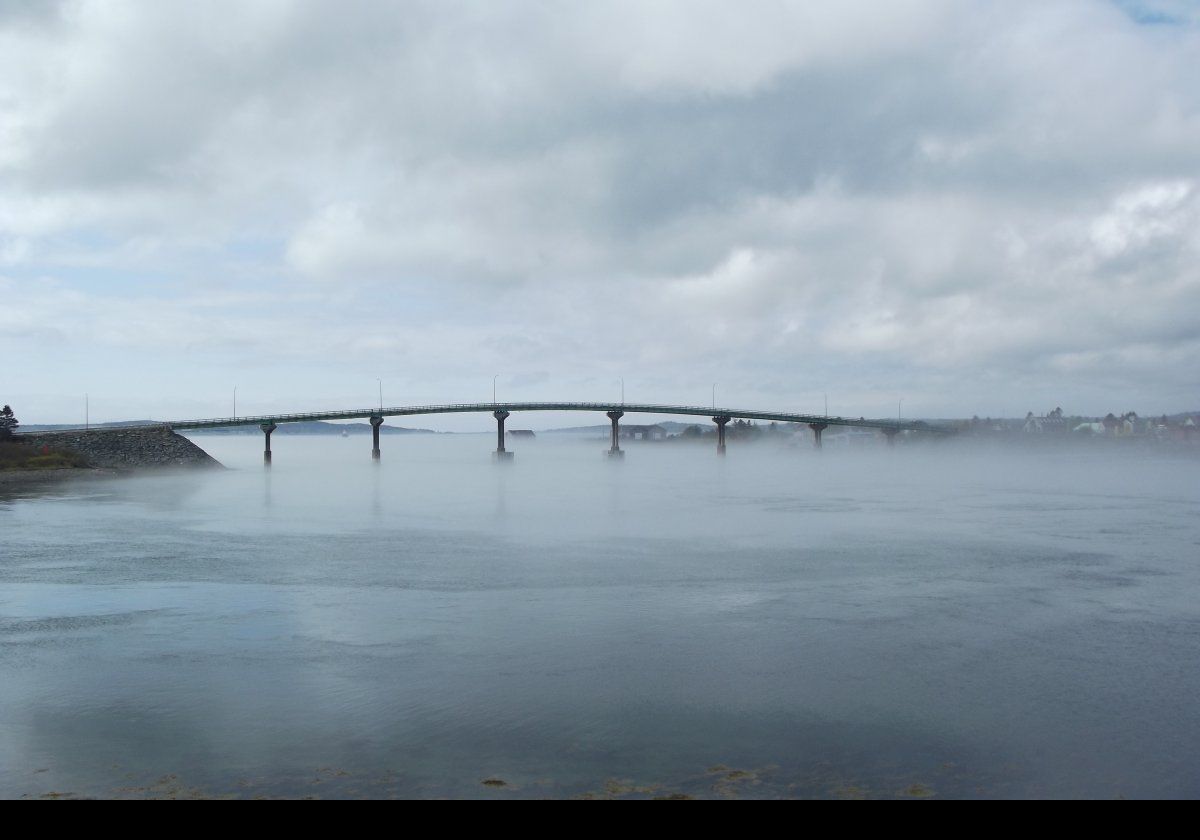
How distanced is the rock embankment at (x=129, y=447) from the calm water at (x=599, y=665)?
236 ft

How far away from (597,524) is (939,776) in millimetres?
39232

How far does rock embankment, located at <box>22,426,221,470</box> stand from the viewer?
Answer: 10656 centimetres

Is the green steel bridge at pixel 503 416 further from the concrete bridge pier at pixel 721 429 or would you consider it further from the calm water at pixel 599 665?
the calm water at pixel 599 665

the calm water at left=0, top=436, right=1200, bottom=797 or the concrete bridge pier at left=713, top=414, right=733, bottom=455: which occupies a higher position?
the concrete bridge pier at left=713, top=414, right=733, bottom=455

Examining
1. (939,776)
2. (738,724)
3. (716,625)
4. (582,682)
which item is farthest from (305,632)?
(939,776)

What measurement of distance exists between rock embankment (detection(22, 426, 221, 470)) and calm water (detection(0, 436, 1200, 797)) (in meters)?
71.9

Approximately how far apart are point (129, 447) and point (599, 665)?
4401 inches

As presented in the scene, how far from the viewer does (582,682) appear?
1716 cm

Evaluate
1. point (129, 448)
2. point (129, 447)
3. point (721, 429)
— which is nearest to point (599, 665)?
point (129, 448)

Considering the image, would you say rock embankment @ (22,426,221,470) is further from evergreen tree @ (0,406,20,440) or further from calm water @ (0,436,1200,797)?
calm water @ (0,436,1200,797)

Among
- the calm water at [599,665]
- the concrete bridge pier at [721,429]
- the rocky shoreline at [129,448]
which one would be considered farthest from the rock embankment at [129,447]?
the concrete bridge pier at [721,429]

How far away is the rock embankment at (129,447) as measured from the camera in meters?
107

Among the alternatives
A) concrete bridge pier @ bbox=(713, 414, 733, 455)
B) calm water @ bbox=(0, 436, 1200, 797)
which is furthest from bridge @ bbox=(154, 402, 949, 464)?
calm water @ bbox=(0, 436, 1200, 797)
